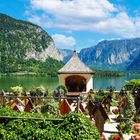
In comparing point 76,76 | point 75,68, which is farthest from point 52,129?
point 76,76

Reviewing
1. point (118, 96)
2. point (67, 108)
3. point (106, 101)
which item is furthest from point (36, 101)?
point (118, 96)

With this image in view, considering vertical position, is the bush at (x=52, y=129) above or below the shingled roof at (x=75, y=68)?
below

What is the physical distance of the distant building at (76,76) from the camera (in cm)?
4384

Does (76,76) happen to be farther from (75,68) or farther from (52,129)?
(52,129)

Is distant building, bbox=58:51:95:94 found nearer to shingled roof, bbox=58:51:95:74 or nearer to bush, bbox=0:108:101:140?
shingled roof, bbox=58:51:95:74

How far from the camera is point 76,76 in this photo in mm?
44281

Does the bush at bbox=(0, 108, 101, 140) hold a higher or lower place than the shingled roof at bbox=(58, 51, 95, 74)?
lower

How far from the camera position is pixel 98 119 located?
2089cm

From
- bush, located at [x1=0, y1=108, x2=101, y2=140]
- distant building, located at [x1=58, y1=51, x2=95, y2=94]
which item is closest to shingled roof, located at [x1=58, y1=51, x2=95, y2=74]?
distant building, located at [x1=58, y1=51, x2=95, y2=94]

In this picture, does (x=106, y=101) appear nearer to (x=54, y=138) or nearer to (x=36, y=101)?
(x=36, y=101)

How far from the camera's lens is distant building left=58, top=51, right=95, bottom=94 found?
43.8 metres

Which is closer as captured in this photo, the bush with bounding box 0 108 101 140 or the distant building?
the bush with bounding box 0 108 101 140

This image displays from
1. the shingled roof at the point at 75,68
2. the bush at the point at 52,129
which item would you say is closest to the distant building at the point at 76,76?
the shingled roof at the point at 75,68

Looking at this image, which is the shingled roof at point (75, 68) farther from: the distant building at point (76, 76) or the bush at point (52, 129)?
the bush at point (52, 129)
